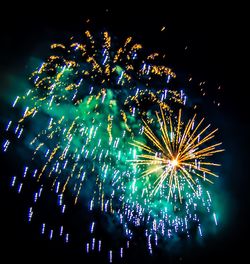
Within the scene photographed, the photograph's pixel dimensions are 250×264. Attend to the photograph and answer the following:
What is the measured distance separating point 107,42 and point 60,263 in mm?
11774

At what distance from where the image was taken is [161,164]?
26.2 ft

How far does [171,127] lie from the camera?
7.69 metres

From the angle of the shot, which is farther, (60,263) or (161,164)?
(60,263)

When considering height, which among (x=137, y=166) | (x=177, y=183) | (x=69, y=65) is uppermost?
(x=69, y=65)

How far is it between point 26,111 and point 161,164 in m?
4.20

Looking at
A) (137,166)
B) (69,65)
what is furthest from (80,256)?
(69,65)

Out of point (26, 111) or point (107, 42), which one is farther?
point (107, 42)

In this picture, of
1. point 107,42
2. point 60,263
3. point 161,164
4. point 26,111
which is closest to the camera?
point 26,111

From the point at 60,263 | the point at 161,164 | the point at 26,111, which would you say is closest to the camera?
the point at 26,111

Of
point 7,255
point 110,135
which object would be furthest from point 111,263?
point 110,135

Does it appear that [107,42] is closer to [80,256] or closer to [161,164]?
[161,164]

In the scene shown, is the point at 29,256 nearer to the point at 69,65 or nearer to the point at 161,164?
the point at 161,164

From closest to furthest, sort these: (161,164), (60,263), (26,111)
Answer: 1. (26,111)
2. (161,164)
3. (60,263)

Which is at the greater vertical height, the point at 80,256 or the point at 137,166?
the point at 137,166
